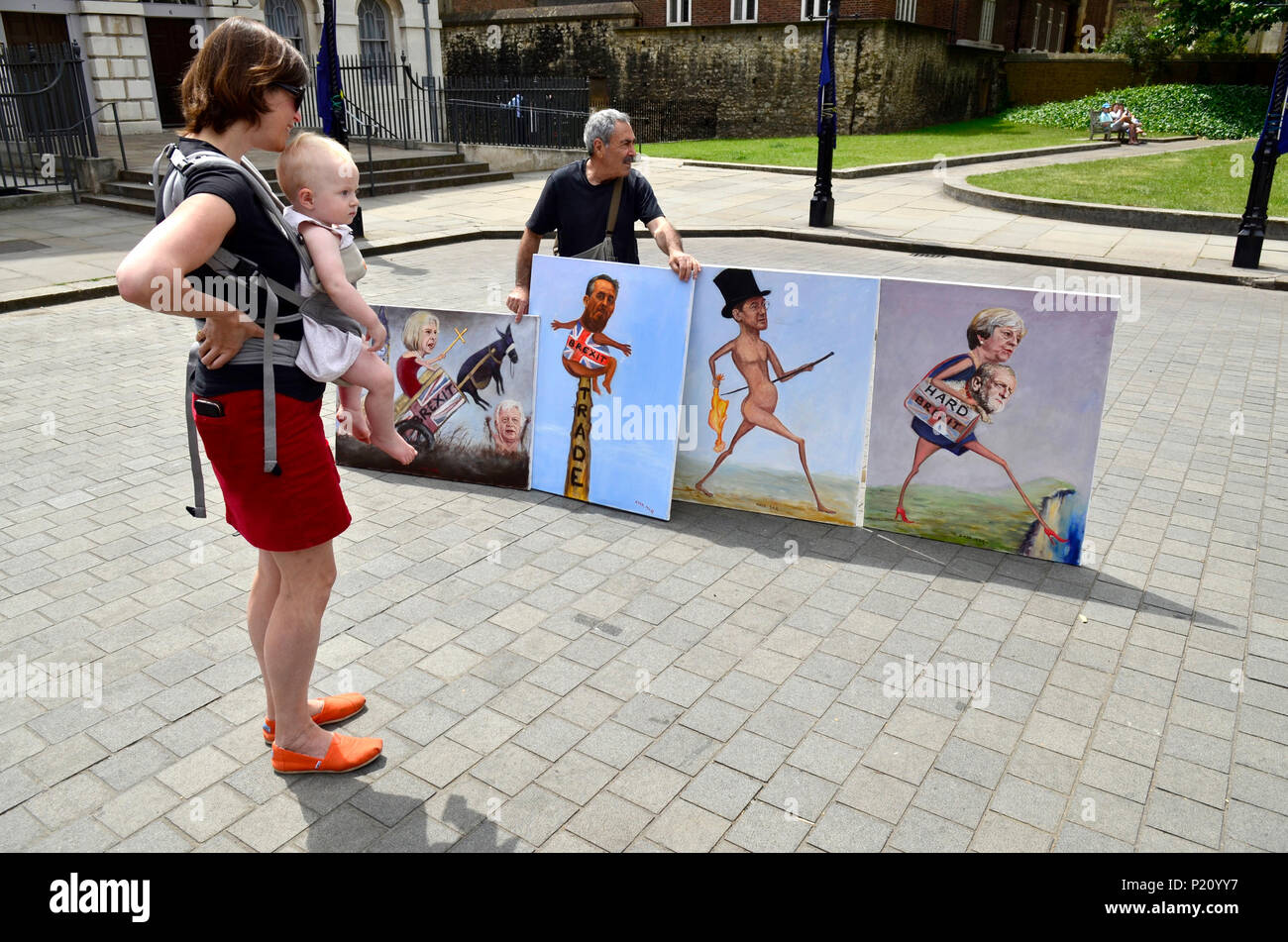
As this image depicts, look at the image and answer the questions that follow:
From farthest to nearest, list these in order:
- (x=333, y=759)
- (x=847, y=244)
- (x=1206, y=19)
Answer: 1. (x=1206, y=19)
2. (x=847, y=244)
3. (x=333, y=759)

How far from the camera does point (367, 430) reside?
3.45 metres

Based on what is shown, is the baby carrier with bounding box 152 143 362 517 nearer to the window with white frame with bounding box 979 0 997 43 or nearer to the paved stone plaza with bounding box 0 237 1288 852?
the paved stone plaza with bounding box 0 237 1288 852

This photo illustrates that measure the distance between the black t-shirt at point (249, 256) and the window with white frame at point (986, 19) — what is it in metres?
44.3

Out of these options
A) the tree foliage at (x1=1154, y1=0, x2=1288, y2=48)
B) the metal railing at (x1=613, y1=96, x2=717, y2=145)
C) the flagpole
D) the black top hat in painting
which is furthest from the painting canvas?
the tree foliage at (x1=1154, y1=0, x2=1288, y2=48)

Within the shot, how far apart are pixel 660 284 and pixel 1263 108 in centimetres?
3619

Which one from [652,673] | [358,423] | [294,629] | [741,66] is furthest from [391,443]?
[741,66]

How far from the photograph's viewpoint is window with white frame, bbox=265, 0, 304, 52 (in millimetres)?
25344

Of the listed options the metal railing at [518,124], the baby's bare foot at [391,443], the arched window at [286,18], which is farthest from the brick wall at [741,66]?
the baby's bare foot at [391,443]

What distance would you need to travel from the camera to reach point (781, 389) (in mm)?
5371

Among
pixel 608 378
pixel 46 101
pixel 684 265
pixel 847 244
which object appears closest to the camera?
pixel 684 265

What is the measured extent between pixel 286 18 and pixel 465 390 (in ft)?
81.0

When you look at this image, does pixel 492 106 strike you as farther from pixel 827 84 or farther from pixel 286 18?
pixel 827 84

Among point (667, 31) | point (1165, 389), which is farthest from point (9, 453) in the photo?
point (667, 31)
